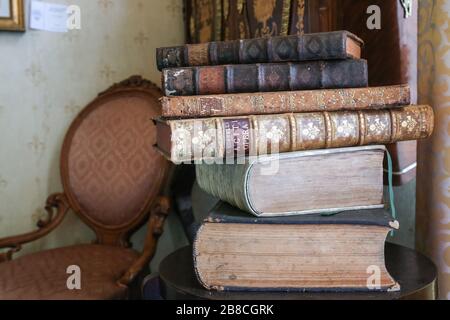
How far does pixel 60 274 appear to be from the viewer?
135 cm

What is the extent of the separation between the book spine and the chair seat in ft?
2.18

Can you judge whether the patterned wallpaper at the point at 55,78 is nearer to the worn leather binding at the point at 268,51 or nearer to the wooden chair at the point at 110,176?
the wooden chair at the point at 110,176

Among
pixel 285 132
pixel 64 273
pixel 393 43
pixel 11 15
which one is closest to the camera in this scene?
pixel 285 132

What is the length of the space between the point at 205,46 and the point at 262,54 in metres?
0.11

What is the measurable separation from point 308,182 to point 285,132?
0.11 metres

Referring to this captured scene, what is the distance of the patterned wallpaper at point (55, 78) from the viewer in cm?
170

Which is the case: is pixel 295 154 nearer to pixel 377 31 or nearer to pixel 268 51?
pixel 268 51

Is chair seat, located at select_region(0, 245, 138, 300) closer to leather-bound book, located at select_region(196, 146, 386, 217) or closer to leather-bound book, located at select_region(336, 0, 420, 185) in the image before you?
leather-bound book, located at select_region(196, 146, 386, 217)

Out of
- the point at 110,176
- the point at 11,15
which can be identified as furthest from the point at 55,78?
the point at 110,176

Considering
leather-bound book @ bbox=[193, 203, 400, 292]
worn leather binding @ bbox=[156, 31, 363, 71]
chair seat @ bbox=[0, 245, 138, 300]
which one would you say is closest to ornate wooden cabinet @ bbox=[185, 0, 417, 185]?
worn leather binding @ bbox=[156, 31, 363, 71]

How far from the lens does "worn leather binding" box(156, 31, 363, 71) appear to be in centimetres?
83

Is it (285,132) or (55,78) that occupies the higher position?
(55,78)

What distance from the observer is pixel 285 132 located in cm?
80

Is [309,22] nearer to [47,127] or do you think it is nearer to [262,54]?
[262,54]
